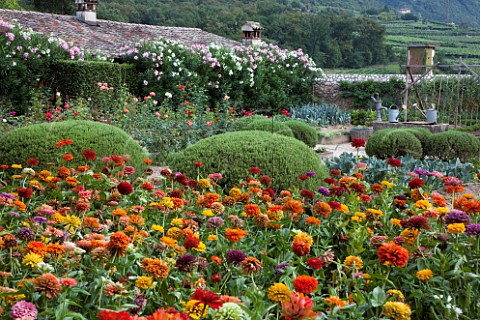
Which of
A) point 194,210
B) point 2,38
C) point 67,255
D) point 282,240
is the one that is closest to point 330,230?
point 282,240

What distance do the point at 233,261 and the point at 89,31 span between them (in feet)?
47.2

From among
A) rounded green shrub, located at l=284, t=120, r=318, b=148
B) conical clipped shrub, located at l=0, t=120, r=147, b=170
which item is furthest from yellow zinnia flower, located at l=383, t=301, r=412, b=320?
rounded green shrub, located at l=284, t=120, r=318, b=148

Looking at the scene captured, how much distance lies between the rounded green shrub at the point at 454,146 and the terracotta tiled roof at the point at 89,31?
27.6ft

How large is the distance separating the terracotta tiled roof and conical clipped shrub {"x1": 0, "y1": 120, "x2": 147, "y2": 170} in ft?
27.8

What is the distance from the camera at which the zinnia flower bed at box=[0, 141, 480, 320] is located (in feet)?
5.85

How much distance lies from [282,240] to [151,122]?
19.1ft

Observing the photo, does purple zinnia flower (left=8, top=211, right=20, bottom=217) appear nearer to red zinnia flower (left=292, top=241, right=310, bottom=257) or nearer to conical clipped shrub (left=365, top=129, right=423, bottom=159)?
red zinnia flower (left=292, top=241, right=310, bottom=257)

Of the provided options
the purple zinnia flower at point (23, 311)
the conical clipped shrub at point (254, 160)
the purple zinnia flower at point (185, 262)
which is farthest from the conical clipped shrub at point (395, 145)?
the purple zinnia flower at point (23, 311)

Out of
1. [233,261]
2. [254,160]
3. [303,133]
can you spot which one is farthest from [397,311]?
[303,133]

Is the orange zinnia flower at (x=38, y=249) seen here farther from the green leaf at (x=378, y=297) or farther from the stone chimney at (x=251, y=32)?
the stone chimney at (x=251, y=32)

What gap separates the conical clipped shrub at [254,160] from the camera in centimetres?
463

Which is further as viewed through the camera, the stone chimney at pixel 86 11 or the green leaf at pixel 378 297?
the stone chimney at pixel 86 11

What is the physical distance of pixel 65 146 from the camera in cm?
476

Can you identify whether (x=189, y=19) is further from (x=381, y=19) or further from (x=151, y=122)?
(x=381, y=19)
